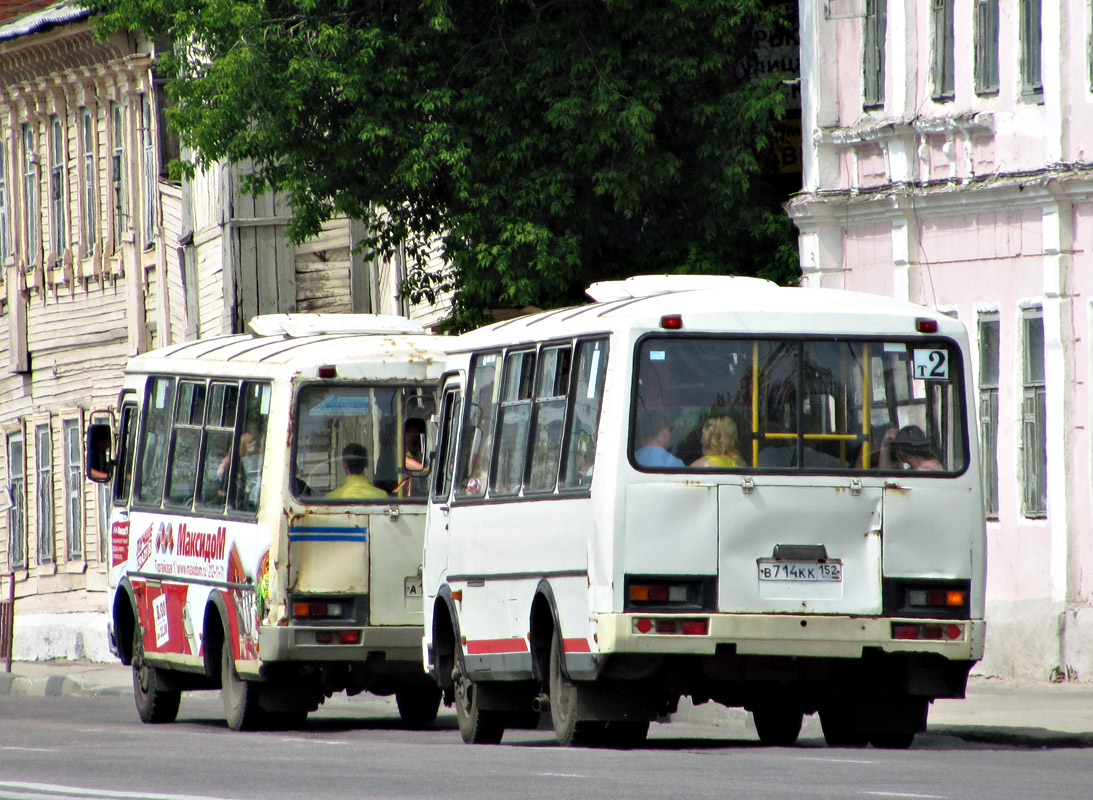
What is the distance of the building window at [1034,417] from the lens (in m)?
22.6

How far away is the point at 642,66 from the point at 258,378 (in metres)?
7.33

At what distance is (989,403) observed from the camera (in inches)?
915

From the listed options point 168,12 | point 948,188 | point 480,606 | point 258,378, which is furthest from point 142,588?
point 948,188

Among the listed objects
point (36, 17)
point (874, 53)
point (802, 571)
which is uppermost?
point (36, 17)

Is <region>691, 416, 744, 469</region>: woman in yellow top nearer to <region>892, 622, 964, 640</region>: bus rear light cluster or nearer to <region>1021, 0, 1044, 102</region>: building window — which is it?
<region>892, 622, 964, 640</region>: bus rear light cluster

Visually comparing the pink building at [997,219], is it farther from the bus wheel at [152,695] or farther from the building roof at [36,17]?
the building roof at [36,17]

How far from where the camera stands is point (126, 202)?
124 ft

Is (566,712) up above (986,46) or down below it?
below

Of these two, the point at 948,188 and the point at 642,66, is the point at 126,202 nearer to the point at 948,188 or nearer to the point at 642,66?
the point at 642,66

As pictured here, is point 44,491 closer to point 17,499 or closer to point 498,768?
point 17,499

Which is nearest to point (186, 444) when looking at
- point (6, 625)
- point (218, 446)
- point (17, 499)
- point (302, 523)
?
point (218, 446)

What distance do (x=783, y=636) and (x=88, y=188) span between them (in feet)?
85.0

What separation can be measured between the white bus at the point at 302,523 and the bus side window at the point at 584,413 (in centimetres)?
262

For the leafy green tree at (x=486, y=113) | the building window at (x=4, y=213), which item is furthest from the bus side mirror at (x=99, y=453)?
the building window at (x=4, y=213)
